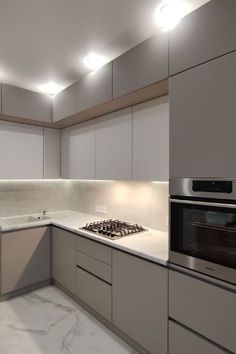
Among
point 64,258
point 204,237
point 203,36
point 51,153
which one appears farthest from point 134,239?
point 51,153

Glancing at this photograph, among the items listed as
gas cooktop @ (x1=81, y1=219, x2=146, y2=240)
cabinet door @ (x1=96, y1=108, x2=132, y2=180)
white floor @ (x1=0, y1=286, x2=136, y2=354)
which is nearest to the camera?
white floor @ (x1=0, y1=286, x2=136, y2=354)

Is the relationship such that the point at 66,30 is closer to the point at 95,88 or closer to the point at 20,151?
the point at 95,88

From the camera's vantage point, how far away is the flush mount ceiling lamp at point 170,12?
1431 mm

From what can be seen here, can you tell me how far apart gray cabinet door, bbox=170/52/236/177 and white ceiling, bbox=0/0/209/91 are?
1.56 feet

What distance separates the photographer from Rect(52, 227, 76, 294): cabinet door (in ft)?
8.18

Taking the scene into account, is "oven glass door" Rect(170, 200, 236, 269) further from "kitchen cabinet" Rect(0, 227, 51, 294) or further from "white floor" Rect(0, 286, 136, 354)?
"kitchen cabinet" Rect(0, 227, 51, 294)

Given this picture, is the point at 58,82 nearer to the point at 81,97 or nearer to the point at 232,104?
the point at 81,97

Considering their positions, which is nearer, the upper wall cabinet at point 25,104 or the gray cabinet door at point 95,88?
the gray cabinet door at point 95,88

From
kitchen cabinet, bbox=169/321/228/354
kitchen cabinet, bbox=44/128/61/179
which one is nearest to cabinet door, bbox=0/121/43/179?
kitchen cabinet, bbox=44/128/61/179

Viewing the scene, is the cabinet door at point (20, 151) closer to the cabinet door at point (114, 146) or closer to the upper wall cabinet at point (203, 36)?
the cabinet door at point (114, 146)

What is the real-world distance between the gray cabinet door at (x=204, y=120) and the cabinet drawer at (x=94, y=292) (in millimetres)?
1268

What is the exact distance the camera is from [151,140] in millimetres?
2057

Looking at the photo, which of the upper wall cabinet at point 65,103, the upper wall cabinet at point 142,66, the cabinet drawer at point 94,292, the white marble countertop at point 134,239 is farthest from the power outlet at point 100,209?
the upper wall cabinet at point 142,66

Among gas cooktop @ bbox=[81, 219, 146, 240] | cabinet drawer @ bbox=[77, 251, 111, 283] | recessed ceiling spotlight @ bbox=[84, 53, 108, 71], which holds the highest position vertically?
recessed ceiling spotlight @ bbox=[84, 53, 108, 71]
